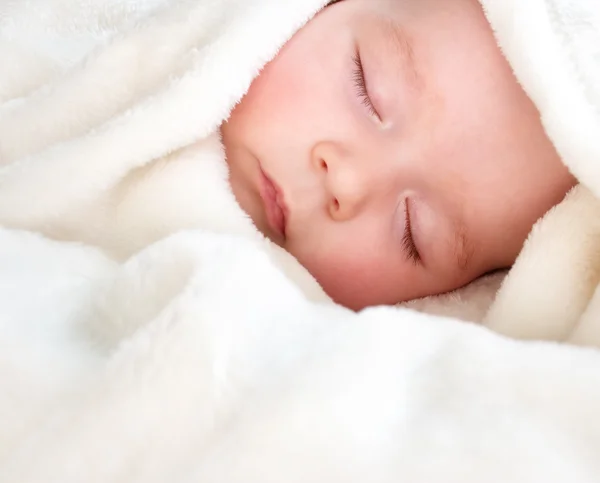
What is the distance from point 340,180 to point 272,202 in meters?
0.10

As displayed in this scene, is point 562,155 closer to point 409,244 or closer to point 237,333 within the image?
point 409,244

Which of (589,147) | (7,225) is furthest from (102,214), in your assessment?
(589,147)

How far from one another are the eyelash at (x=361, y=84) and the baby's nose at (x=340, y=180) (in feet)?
0.23

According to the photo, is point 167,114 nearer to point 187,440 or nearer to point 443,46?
point 443,46

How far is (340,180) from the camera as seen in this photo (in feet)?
2.68

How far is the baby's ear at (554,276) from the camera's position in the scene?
0.75 m

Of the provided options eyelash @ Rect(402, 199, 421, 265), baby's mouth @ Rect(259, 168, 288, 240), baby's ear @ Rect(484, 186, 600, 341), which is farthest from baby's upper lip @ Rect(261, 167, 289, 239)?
baby's ear @ Rect(484, 186, 600, 341)

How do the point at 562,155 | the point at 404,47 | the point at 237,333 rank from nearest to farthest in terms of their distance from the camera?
the point at 237,333, the point at 562,155, the point at 404,47

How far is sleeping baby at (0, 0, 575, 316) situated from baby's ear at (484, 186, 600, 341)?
0.06 m

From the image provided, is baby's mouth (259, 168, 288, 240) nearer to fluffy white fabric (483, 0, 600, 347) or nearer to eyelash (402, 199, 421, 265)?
eyelash (402, 199, 421, 265)

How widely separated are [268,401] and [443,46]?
22.8 inches

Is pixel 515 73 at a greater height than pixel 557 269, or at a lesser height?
greater

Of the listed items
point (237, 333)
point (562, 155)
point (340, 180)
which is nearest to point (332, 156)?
point (340, 180)

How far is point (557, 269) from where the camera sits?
0.77 meters
